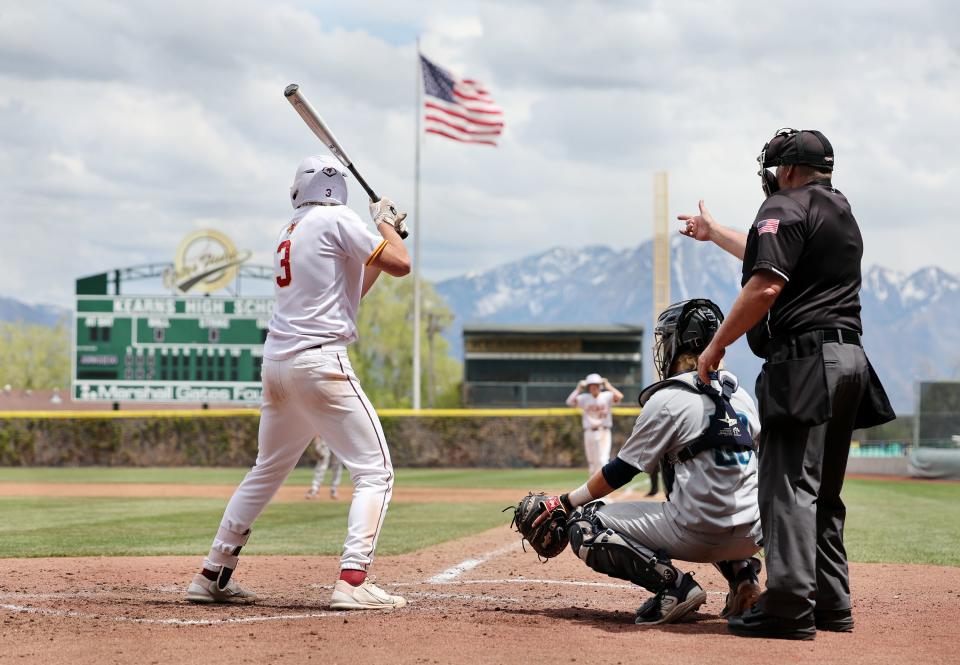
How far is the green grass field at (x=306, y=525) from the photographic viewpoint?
33.0 ft

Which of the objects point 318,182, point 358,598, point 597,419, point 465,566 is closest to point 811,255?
point 318,182

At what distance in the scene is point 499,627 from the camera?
5.22 meters

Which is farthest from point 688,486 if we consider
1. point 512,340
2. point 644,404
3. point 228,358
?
point 512,340

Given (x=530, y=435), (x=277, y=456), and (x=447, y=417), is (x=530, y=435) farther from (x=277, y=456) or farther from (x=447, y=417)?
(x=277, y=456)

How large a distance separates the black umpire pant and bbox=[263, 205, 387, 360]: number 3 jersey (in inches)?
81.1

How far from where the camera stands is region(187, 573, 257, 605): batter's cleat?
239 inches

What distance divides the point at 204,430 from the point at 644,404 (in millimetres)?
29615

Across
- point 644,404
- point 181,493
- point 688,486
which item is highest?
point 644,404

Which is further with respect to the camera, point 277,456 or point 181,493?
point 181,493

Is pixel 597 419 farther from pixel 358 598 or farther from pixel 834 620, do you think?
pixel 834 620

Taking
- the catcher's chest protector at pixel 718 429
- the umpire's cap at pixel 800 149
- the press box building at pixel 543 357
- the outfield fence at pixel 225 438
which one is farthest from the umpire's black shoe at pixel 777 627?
the press box building at pixel 543 357

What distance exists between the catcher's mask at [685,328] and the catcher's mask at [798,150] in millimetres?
731

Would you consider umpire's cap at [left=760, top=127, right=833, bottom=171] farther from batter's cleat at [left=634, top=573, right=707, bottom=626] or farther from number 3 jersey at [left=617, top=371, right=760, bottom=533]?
batter's cleat at [left=634, top=573, right=707, bottom=626]

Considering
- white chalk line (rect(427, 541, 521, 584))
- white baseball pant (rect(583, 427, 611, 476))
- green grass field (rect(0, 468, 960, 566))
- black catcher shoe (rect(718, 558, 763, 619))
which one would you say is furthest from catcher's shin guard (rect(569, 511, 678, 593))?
white baseball pant (rect(583, 427, 611, 476))
